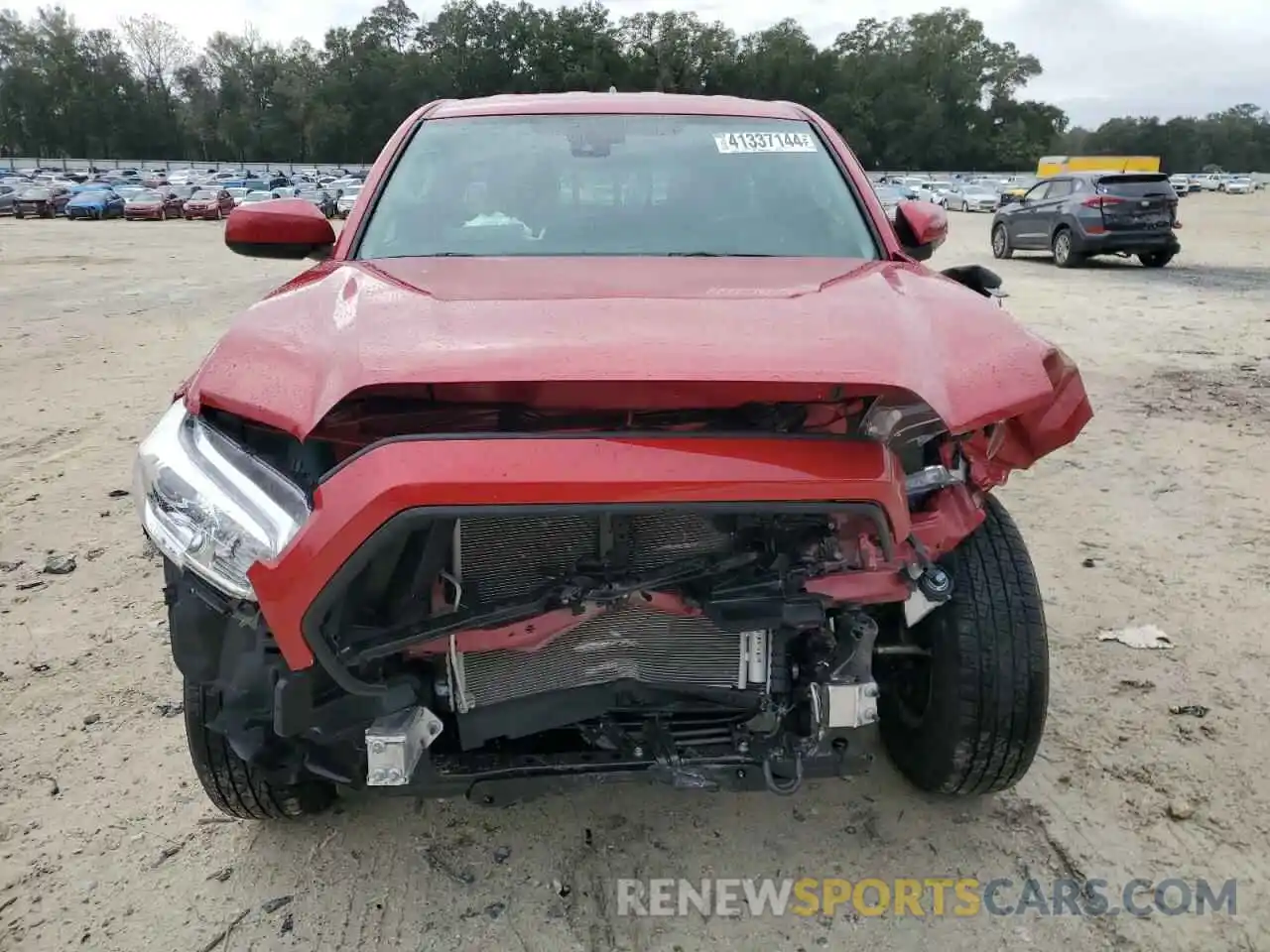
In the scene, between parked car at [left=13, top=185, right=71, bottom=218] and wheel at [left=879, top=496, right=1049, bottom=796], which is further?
parked car at [left=13, top=185, right=71, bottom=218]

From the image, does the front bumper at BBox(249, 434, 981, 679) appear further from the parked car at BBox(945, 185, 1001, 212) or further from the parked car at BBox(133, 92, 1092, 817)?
the parked car at BBox(945, 185, 1001, 212)

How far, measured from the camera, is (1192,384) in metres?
6.91

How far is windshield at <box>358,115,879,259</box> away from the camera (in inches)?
108

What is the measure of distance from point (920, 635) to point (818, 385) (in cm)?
92

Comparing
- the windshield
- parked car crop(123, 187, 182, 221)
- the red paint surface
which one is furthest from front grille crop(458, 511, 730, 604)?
parked car crop(123, 187, 182, 221)

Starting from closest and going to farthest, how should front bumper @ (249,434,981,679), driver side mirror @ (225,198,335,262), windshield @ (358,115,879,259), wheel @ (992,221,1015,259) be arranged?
front bumper @ (249,434,981,679), windshield @ (358,115,879,259), driver side mirror @ (225,198,335,262), wheel @ (992,221,1015,259)

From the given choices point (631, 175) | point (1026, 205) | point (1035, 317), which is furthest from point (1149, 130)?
point (631, 175)

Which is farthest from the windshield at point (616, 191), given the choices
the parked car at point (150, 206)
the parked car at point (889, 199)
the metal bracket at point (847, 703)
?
the parked car at point (150, 206)

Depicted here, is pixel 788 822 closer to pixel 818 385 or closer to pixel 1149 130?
pixel 818 385

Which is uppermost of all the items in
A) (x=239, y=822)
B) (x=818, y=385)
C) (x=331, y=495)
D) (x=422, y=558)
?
(x=818, y=385)

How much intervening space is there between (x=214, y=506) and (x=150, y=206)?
40.4m

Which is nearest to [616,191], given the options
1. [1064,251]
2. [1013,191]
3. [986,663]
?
[986,663]

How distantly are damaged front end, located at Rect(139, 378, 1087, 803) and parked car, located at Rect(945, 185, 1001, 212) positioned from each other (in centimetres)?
4146

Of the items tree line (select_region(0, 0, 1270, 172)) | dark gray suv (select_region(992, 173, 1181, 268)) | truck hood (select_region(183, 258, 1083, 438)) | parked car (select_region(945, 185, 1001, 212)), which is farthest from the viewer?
tree line (select_region(0, 0, 1270, 172))
